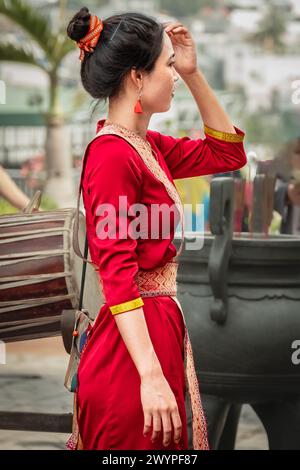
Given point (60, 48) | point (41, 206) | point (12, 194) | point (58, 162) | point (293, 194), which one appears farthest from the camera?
point (58, 162)

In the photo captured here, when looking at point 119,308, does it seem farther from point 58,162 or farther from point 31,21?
point 58,162

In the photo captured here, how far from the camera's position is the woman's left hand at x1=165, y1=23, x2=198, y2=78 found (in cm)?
239

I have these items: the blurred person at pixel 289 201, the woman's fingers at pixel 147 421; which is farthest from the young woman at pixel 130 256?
the blurred person at pixel 289 201

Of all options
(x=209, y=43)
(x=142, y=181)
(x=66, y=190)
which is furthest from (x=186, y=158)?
(x=209, y=43)

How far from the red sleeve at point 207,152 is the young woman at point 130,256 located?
0.15 meters

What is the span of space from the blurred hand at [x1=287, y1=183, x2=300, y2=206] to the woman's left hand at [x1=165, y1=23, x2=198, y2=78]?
2.80m

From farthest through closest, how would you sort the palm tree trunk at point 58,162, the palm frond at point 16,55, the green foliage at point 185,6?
the green foliage at point 185,6
the palm tree trunk at point 58,162
the palm frond at point 16,55

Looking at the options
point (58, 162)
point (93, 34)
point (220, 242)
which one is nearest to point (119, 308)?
point (93, 34)

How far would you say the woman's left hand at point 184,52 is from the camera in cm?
239

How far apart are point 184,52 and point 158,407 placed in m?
0.86

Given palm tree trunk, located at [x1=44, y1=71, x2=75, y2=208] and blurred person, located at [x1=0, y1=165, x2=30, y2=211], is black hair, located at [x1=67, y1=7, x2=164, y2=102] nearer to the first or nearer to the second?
blurred person, located at [x1=0, y1=165, x2=30, y2=211]

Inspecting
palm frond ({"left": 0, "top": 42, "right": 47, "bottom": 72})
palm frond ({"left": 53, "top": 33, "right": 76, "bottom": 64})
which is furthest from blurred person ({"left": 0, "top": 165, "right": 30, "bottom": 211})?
palm frond ({"left": 53, "top": 33, "right": 76, "bottom": 64})

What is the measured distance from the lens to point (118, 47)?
85.2 inches

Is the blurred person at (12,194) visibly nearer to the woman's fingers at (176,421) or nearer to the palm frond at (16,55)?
the woman's fingers at (176,421)
